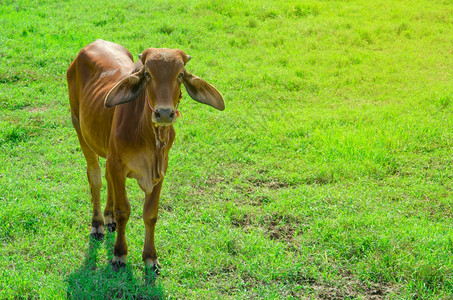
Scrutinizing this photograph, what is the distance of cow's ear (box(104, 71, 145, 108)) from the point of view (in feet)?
12.4

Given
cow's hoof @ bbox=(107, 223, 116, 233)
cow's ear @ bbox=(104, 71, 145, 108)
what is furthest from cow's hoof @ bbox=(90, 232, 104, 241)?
cow's ear @ bbox=(104, 71, 145, 108)

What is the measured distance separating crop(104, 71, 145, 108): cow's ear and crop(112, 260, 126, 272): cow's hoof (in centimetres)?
126

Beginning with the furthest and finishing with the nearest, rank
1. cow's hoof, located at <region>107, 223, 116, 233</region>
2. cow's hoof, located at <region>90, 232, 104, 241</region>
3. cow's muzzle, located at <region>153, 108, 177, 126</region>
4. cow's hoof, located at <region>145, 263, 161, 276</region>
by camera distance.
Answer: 1. cow's hoof, located at <region>107, 223, 116, 233</region>
2. cow's hoof, located at <region>90, 232, 104, 241</region>
3. cow's hoof, located at <region>145, 263, 161, 276</region>
4. cow's muzzle, located at <region>153, 108, 177, 126</region>

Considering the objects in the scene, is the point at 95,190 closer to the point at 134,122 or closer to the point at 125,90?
the point at 134,122

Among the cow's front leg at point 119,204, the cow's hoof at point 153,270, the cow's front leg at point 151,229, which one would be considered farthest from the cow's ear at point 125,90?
the cow's hoof at point 153,270

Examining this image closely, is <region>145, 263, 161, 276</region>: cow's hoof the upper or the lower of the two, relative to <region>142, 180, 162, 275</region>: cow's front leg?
lower

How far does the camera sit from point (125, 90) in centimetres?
382

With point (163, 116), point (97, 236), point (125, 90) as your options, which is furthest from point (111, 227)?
point (163, 116)

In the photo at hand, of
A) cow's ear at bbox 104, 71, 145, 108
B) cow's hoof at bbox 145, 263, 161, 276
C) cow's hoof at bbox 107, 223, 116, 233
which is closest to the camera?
cow's ear at bbox 104, 71, 145, 108

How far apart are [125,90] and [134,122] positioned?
265 mm

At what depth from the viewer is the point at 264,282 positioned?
4.07 m

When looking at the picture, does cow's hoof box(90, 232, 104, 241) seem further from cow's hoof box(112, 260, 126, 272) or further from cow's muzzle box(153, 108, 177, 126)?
cow's muzzle box(153, 108, 177, 126)

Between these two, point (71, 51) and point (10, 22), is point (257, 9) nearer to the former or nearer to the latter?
point (71, 51)

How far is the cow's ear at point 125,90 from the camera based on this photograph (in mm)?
3777
